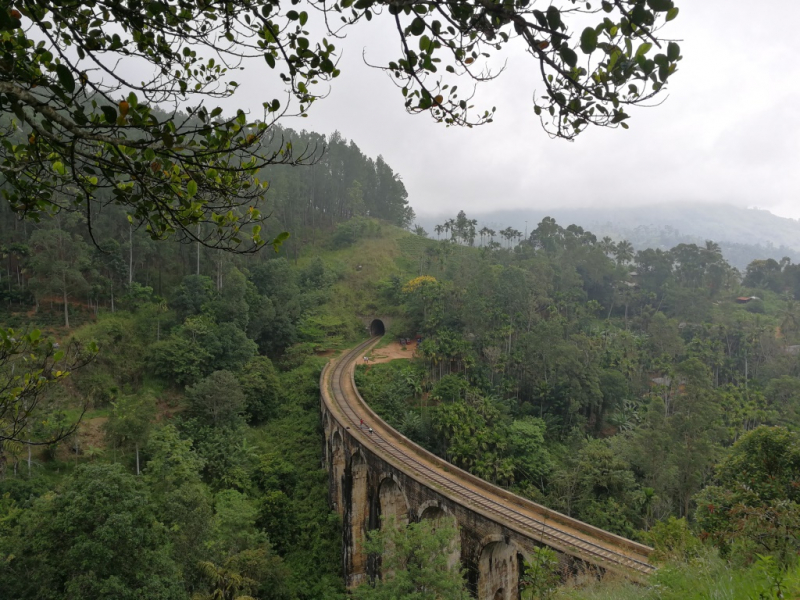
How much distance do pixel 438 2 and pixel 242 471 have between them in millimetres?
22712

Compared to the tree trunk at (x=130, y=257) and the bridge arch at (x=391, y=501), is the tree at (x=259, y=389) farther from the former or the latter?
the bridge arch at (x=391, y=501)

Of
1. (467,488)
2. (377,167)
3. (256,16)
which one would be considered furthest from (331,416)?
(377,167)

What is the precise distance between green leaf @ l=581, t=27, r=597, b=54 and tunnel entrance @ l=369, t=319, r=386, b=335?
1623 inches

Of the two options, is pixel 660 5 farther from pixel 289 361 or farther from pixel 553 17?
pixel 289 361

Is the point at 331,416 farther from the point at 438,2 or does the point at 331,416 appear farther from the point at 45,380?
the point at 438,2

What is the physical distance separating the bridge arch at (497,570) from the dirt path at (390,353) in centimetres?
2114

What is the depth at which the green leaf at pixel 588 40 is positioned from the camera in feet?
7.11

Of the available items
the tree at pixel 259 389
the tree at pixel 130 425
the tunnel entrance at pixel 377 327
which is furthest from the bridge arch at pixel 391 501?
the tunnel entrance at pixel 377 327

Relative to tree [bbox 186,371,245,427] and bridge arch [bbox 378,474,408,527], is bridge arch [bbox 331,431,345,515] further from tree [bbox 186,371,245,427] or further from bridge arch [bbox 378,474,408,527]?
tree [bbox 186,371,245,427]

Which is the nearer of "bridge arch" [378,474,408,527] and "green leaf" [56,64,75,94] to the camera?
"green leaf" [56,64,75,94]

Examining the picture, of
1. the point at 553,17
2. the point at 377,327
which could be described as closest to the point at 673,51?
the point at 553,17

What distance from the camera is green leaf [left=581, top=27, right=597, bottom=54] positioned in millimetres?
2166

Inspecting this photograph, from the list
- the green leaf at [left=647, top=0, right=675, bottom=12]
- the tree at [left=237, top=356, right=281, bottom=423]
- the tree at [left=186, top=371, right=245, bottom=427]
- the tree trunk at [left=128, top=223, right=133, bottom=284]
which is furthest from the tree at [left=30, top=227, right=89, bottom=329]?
the green leaf at [left=647, top=0, right=675, bottom=12]

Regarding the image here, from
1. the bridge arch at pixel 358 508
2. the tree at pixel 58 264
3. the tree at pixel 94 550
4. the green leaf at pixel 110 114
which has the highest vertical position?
the green leaf at pixel 110 114
